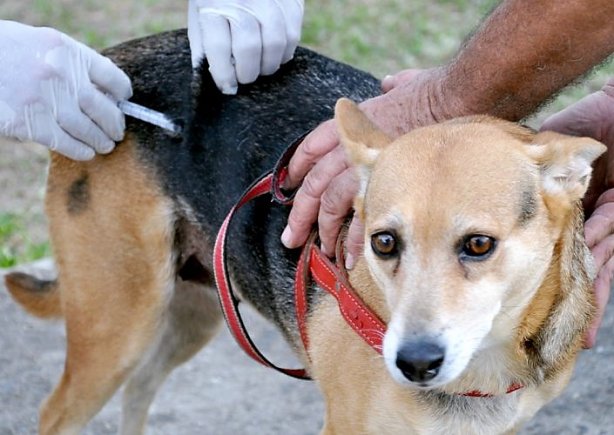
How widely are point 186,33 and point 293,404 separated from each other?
1.73m

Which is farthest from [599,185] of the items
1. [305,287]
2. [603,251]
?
[305,287]

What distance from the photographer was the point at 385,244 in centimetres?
287

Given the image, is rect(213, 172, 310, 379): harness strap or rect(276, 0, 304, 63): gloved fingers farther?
rect(276, 0, 304, 63): gloved fingers

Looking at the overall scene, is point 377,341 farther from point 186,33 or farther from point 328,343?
point 186,33

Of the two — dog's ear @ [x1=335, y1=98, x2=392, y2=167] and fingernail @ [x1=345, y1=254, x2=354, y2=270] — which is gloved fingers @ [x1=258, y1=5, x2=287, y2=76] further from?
fingernail @ [x1=345, y1=254, x2=354, y2=270]

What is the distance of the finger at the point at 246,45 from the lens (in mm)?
3764

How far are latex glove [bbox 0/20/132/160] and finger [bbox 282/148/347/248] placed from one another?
77 cm

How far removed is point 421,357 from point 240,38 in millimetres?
1517

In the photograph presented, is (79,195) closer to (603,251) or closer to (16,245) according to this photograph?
(603,251)

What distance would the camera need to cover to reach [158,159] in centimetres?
392

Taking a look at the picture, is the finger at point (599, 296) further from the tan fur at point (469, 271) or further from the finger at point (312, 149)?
the finger at point (312, 149)

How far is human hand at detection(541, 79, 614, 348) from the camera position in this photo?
329cm

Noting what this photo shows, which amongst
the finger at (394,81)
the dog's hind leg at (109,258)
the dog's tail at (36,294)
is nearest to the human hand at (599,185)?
the finger at (394,81)

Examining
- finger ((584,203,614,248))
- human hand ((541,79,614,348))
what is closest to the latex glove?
human hand ((541,79,614,348))
